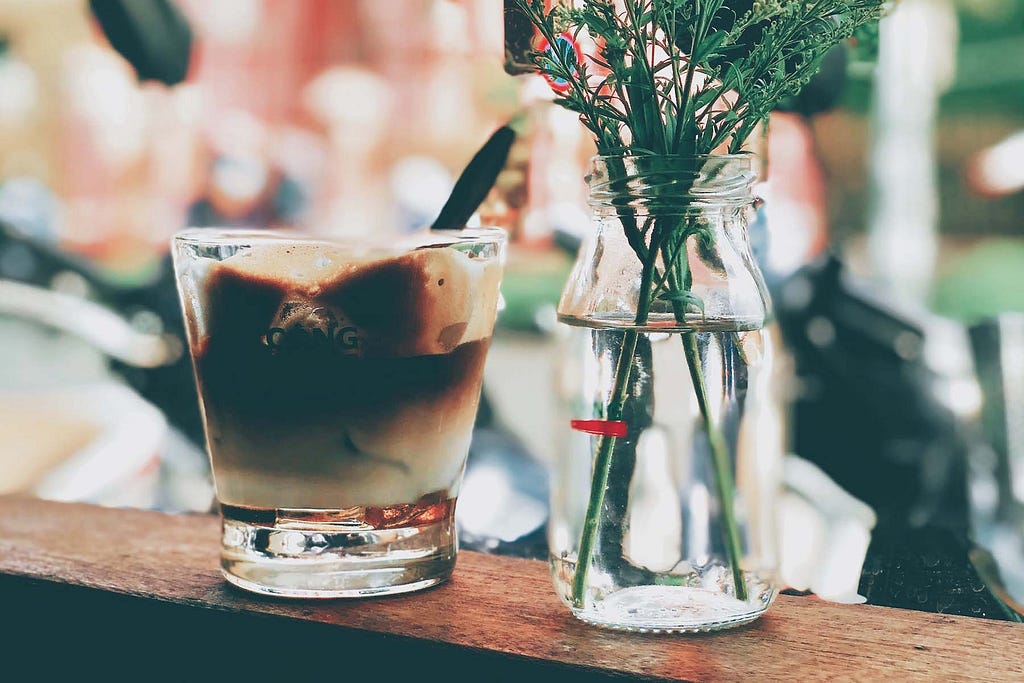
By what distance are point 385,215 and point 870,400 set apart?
59 cm

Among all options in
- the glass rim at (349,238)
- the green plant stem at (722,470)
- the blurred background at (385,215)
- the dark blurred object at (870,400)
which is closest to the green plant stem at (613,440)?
the green plant stem at (722,470)

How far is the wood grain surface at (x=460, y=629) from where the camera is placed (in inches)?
15.2

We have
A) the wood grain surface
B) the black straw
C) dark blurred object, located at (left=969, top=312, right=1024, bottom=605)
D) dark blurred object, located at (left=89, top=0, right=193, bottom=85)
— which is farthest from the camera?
dark blurred object, located at (left=89, top=0, right=193, bottom=85)

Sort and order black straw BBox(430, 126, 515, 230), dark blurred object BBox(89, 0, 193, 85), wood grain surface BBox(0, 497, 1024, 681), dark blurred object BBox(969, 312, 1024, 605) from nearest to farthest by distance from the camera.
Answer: wood grain surface BBox(0, 497, 1024, 681) < black straw BBox(430, 126, 515, 230) < dark blurred object BBox(969, 312, 1024, 605) < dark blurred object BBox(89, 0, 193, 85)

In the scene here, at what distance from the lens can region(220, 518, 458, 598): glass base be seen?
465 mm

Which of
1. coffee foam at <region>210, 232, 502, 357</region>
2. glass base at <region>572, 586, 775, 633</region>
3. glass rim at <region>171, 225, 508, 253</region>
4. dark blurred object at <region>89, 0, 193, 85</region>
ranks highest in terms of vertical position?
dark blurred object at <region>89, 0, 193, 85</region>

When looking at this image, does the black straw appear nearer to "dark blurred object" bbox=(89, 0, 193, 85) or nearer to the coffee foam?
the coffee foam

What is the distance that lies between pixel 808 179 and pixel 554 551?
722mm

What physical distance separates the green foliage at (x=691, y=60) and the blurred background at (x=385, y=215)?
469mm

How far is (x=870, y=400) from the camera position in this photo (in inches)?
42.1

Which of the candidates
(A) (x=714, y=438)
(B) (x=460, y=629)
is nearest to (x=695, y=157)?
(A) (x=714, y=438)

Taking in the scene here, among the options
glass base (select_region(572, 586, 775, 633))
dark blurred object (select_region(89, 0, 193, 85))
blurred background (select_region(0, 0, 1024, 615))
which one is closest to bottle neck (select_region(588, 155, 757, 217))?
glass base (select_region(572, 586, 775, 633))

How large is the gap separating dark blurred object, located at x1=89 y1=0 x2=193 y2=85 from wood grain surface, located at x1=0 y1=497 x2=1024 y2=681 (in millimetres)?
650

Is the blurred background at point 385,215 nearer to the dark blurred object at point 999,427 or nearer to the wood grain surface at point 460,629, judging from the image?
the dark blurred object at point 999,427
